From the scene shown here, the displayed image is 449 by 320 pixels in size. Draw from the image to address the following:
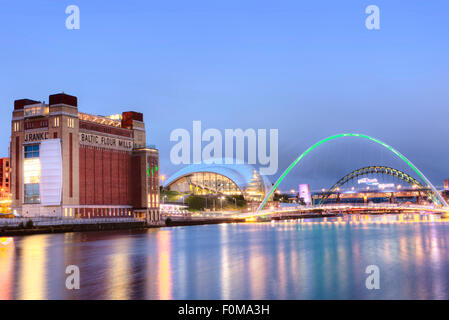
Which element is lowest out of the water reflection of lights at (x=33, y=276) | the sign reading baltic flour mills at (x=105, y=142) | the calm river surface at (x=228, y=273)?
the calm river surface at (x=228, y=273)

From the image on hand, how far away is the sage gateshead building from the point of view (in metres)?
81.3

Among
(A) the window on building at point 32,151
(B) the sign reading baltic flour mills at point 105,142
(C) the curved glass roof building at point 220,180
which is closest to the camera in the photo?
(A) the window on building at point 32,151

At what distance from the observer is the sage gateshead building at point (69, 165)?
81312mm

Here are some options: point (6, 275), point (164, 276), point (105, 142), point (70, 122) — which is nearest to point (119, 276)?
point (164, 276)

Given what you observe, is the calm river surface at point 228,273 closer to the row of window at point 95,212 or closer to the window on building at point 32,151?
the row of window at point 95,212

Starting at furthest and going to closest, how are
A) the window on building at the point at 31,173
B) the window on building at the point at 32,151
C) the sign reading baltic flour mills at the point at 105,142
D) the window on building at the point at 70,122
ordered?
the sign reading baltic flour mills at the point at 105,142, the window on building at the point at 32,151, the window on building at the point at 31,173, the window on building at the point at 70,122

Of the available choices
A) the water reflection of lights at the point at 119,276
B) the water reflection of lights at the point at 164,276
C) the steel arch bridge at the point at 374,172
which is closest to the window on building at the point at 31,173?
the water reflection of lights at the point at 119,276

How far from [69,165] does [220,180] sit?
68.8 meters

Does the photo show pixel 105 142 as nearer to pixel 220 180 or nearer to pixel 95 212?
pixel 95 212

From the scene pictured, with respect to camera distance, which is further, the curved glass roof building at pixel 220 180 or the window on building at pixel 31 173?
the curved glass roof building at pixel 220 180

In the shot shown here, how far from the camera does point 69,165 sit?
8312 cm

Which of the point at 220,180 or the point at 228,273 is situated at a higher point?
the point at 220,180

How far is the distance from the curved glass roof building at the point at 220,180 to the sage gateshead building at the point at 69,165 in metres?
48.8
